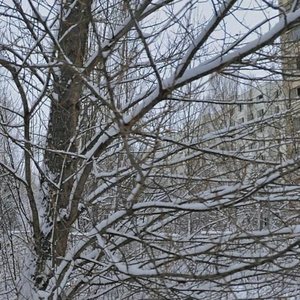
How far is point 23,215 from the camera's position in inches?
156

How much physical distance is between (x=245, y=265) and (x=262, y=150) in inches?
50.5

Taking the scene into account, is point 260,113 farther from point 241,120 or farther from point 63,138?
point 63,138

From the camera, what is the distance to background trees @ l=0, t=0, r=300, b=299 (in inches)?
112

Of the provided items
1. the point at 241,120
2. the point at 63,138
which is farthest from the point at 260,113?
the point at 63,138

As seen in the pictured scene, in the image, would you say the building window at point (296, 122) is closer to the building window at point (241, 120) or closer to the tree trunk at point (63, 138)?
the building window at point (241, 120)

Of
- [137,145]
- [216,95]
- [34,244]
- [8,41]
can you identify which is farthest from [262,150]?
[8,41]

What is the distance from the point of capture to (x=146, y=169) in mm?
2682

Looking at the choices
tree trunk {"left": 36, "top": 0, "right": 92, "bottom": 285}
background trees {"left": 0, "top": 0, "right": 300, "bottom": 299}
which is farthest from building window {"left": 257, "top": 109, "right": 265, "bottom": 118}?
tree trunk {"left": 36, "top": 0, "right": 92, "bottom": 285}

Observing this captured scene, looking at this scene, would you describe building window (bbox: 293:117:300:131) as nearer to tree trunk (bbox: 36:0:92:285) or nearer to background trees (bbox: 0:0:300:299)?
background trees (bbox: 0:0:300:299)

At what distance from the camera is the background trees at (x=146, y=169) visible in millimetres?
2842

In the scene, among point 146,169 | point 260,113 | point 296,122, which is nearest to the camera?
point 146,169

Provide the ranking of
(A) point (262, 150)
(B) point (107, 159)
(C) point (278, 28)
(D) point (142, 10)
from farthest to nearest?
(B) point (107, 159) → (A) point (262, 150) → (D) point (142, 10) → (C) point (278, 28)

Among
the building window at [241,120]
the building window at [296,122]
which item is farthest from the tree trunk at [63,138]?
the building window at [296,122]

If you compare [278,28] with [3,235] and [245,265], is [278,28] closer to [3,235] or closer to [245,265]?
[245,265]
